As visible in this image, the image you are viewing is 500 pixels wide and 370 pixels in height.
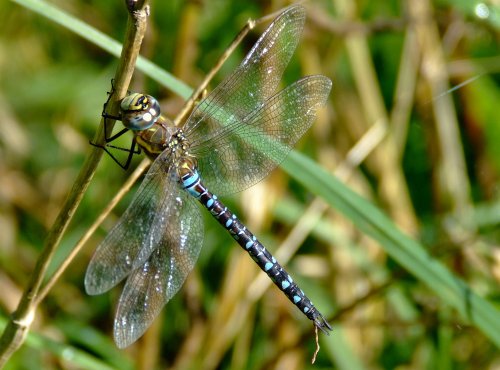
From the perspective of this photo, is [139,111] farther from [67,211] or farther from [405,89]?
[405,89]

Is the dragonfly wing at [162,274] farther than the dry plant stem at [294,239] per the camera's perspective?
No

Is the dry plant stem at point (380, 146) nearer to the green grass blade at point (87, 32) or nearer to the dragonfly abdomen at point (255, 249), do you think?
the dragonfly abdomen at point (255, 249)

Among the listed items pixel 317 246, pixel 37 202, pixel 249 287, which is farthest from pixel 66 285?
pixel 317 246

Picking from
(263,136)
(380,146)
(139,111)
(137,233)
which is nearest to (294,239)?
(380,146)

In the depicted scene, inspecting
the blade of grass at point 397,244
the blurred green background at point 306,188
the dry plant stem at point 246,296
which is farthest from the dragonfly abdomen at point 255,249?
the dry plant stem at point 246,296

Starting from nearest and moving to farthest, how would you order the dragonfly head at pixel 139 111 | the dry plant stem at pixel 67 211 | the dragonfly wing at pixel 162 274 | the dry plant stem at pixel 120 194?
the dry plant stem at pixel 67 211, the dry plant stem at pixel 120 194, the dragonfly head at pixel 139 111, the dragonfly wing at pixel 162 274

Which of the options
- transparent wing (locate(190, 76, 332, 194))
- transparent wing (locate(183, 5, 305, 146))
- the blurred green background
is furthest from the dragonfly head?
the blurred green background
